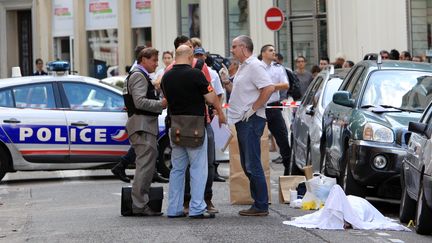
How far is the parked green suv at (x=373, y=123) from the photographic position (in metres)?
12.4

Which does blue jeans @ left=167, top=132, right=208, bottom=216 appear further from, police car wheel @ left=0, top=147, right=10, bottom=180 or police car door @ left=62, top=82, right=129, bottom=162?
police car wheel @ left=0, top=147, right=10, bottom=180

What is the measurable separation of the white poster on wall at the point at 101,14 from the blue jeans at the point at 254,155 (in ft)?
82.5

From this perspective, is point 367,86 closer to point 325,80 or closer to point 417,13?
point 325,80

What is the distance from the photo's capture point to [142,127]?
1259 centimetres

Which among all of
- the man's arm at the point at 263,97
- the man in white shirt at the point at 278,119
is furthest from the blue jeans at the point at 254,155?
the man in white shirt at the point at 278,119

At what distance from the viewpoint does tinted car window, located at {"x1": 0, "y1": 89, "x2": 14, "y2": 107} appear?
1761cm

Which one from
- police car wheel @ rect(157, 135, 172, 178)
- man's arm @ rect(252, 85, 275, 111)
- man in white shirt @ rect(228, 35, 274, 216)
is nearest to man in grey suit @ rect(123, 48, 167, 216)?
man in white shirt @ rect(228, 35, 274, 216)

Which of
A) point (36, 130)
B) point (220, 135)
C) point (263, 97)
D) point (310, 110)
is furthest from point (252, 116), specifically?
point (36, 130)

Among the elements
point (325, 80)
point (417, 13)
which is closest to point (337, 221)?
point (325, 80)

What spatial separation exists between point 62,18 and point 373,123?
2723 cm

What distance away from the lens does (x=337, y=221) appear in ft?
37.1

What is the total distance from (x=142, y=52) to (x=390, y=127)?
2.83 m

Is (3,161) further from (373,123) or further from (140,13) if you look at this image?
(140,13)

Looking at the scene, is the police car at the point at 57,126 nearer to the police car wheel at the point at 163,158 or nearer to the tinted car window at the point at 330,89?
the police car wheel at the point at 163,158
